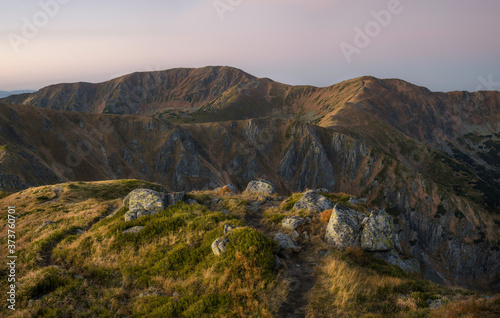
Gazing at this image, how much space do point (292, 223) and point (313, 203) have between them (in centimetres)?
374

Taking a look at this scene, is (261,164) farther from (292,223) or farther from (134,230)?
(134,230)

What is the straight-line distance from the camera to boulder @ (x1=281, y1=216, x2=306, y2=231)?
1498 cm

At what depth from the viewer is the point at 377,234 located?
13859 mm

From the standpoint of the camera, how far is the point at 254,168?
5295 inches

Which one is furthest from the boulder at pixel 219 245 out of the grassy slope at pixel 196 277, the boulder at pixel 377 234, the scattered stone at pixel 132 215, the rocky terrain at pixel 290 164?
the rocky terrain at pixel 290 164

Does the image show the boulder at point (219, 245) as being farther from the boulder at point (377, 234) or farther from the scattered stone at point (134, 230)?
the boulder at point (377, 234)

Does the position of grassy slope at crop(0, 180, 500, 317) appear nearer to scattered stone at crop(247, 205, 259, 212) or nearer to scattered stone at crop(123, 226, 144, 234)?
scattered stone at crop(123, 226, 144, 234)

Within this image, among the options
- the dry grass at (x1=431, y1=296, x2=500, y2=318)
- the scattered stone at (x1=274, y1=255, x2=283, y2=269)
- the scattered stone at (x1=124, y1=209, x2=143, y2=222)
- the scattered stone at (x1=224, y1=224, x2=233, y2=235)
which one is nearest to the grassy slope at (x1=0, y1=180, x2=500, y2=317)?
the dry grass at (x1=431, y1=296, x2=500, y2=318)

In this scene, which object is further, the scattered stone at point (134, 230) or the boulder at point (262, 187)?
the boulder at point (262, 187)

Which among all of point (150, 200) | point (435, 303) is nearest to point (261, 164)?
point (150, 200)

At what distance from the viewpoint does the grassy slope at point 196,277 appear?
8922 millimetres

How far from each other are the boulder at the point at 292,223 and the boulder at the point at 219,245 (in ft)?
15.3

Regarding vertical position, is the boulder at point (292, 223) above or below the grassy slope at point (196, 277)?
above

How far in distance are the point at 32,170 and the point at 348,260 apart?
82.4 m
